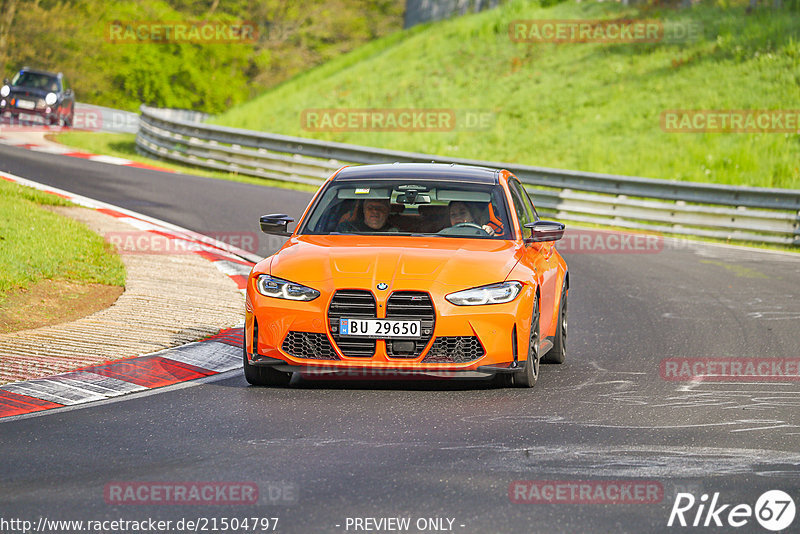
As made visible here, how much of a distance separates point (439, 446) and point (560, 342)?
10.8 feet

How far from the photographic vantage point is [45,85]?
3822cm


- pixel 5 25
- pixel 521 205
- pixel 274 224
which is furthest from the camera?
pixel 5 25

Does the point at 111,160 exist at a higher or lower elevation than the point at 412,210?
lower

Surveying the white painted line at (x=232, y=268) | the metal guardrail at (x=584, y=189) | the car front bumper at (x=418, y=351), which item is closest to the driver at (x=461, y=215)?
the car front bumper at (x=418, y=351)

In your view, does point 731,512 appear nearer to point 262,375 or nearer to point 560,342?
point 262,375

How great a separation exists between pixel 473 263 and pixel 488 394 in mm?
909

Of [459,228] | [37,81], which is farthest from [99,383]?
[37,81]

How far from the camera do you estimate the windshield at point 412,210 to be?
357 inches

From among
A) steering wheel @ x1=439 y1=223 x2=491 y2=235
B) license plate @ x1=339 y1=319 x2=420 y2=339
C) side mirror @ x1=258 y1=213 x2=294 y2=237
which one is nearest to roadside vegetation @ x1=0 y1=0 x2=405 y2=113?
side mirror @ x1=258 y1=213 x2=294 y2=237

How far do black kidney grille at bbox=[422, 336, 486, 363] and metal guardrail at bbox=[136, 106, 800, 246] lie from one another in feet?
39.4

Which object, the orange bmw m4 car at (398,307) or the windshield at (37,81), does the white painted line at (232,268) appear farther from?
the windshield at (37,81)

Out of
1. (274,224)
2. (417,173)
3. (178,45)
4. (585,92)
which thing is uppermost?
(178,45)

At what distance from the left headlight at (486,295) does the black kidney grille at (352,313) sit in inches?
20.8

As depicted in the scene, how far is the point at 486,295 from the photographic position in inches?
313
